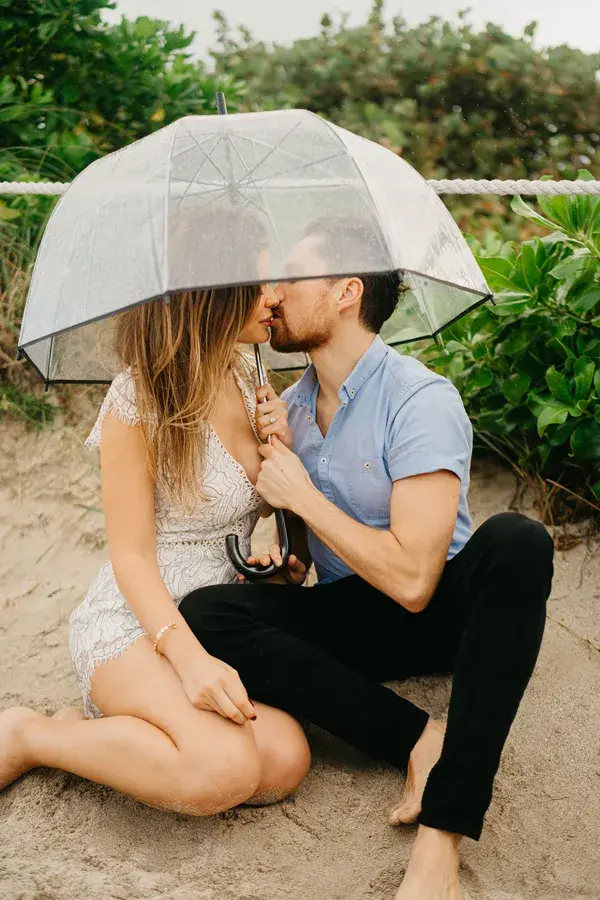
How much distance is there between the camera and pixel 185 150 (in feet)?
6.66

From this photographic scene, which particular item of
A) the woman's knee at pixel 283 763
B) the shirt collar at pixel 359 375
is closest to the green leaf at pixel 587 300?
the shirt collar at pixel 359 375

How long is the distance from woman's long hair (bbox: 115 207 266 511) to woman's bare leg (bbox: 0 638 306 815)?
48 cm

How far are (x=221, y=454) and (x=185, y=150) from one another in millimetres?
801

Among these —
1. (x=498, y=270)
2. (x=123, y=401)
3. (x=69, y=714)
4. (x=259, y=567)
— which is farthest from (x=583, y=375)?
(x=69, y=714)

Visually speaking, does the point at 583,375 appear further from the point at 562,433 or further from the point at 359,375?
the point at 359,375

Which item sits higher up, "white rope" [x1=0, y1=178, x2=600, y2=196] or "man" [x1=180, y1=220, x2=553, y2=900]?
"white rope" [x1=0, y1=178, x2=600, y2=196]

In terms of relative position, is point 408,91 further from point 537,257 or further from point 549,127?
point 537,257

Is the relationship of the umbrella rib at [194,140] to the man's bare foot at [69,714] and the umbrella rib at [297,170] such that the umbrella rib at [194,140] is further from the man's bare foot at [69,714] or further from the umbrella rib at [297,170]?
the man's bare foot at [69,714]

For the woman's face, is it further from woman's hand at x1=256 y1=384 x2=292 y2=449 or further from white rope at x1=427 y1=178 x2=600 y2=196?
white rope at x1=427 y1=178 x2=600 y2=196

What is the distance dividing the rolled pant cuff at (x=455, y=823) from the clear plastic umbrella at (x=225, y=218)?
3.79 ft

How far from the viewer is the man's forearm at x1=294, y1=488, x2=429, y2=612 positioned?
2.15m

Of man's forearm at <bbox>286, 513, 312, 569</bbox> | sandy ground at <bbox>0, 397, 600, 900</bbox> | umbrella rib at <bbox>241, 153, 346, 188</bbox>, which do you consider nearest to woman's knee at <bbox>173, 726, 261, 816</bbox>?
sandy ground at <bbox>0, 397, 600, 900</bbox>

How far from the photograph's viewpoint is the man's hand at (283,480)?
226 cm

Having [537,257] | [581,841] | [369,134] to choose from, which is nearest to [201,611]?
[581,841]
